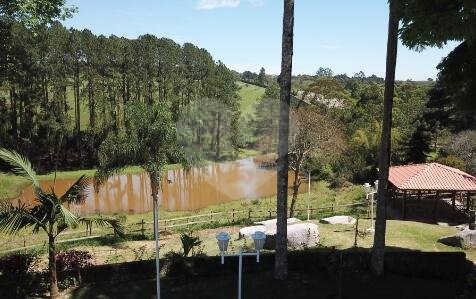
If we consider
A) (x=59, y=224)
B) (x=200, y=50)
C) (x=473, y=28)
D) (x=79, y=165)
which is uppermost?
(x=200, y=50)

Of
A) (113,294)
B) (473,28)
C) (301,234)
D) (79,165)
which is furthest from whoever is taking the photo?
(79,165)

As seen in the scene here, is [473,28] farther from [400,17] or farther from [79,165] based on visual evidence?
[79,165]

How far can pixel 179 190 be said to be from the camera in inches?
1566

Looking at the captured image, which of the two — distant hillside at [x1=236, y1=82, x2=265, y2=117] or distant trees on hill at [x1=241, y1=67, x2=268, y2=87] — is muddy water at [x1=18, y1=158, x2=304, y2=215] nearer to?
distant hillside at [x1=236, y1=82, x2=265, y2=117]

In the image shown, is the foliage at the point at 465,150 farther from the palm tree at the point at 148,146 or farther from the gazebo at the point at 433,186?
the palm tree at the point at 148,146

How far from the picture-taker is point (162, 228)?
23578 millimetres

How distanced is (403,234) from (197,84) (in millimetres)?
42469

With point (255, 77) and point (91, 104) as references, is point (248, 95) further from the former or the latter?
point (255, 77)

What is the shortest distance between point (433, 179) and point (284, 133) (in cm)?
1334

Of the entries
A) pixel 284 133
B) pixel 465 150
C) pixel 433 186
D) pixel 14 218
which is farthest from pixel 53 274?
pixel 465 150

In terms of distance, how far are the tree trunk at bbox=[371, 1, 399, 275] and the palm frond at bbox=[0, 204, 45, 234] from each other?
8795mm

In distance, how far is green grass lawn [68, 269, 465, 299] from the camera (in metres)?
12.1

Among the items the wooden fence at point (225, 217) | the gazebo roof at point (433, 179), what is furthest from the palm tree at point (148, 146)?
the gazebo roof at point (433, 179)

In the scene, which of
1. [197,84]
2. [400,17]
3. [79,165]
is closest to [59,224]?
[400,17]
